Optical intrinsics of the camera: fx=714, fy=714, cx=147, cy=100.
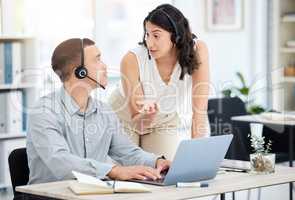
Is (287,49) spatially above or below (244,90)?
above

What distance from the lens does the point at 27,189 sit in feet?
8.51

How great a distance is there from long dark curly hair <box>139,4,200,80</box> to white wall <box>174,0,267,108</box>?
11.3 ft

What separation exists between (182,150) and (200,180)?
0.23 meters

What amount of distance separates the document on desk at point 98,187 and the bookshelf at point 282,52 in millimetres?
4536

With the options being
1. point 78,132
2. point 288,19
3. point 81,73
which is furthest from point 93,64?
point 288,19

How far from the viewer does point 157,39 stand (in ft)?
11.1

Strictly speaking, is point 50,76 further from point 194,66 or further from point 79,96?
point 79,96

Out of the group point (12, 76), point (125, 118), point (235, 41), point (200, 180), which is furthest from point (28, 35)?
point (200, 180)

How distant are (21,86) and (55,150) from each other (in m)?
2.76

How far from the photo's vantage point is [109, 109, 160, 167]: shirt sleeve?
3.11 meters

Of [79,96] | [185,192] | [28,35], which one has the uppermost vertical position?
[28,35]

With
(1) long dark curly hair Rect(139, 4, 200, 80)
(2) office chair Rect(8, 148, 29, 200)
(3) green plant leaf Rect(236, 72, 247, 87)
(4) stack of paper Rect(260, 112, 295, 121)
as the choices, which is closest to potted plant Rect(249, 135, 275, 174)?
(1) long dark curly hair Rect(139, 4, 200, 80)

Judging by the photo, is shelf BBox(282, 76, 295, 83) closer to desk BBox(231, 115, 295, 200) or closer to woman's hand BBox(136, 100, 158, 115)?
desk BBox(231, 115, 295, 200)

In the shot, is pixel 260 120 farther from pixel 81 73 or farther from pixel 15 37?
pixel 81 73
